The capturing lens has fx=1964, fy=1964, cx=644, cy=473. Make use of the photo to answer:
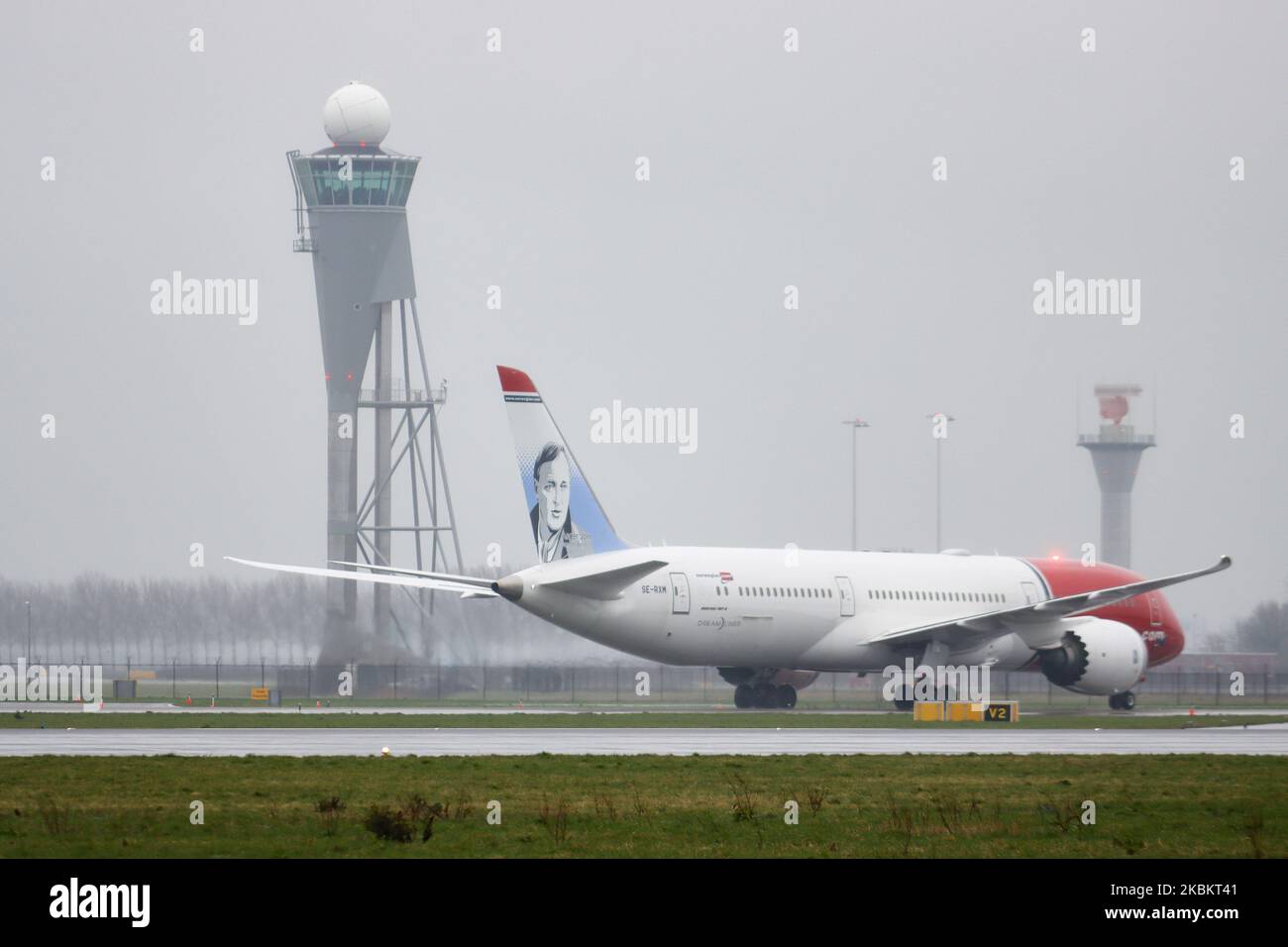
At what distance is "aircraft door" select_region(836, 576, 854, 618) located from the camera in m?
57.8

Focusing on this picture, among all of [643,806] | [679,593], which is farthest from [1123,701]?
[643,806]

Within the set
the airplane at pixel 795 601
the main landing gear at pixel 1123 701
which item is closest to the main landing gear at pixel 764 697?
the airplane at pixel 795 601

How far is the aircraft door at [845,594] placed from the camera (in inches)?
2274

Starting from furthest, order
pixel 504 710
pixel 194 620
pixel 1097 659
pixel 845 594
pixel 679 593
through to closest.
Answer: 1. pixel 194 620
2. pixel 1097 659
3. pixel 845 594
4. pixel 504 710
5. pixel 679 593

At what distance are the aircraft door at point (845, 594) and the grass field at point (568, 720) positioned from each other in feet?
14.3

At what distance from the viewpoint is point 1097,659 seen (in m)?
58.3

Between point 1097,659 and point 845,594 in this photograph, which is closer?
point 845,594

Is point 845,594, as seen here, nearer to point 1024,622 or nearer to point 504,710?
point 1024,622

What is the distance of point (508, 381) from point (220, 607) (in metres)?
57.2

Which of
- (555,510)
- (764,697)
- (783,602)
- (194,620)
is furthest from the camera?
(194,620)

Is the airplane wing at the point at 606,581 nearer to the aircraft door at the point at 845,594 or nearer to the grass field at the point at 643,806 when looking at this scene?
the aircraft door at the point at 845,594

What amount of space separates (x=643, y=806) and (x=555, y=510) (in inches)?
1126
